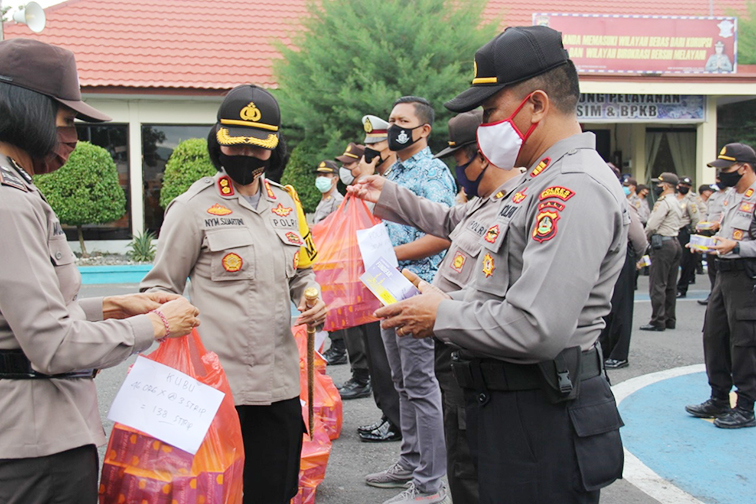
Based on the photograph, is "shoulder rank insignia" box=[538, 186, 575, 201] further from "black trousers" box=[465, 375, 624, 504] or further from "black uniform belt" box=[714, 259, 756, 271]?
"black uniform belt" box=[714, 259, 756, 271]

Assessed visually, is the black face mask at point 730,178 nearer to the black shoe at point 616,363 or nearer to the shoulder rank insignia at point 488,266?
the black shoe at point 616,363

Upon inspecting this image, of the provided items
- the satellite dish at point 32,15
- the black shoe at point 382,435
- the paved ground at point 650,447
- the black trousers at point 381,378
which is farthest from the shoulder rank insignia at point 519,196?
the satellite dish at point 32,15

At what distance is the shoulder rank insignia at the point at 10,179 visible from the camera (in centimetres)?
194

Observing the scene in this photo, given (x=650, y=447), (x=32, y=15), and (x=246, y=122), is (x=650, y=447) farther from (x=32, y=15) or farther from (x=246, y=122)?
(x=32, y=15)

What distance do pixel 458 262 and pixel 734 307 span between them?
3.21 meters

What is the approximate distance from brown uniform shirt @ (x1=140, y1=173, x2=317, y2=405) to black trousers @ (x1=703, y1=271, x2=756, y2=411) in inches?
150

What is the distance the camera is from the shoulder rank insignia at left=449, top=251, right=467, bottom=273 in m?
3.09

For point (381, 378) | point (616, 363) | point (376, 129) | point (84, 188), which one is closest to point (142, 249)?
point (84, 188)

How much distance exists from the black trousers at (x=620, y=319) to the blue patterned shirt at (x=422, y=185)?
318 cm

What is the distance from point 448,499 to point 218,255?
2141 millimetres

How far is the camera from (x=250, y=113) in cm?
293

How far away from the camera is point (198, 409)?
244cm

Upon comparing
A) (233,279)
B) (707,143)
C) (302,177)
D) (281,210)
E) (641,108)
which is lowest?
(233,279)

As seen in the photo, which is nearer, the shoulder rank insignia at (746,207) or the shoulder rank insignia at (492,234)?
the shoulder rank insignia at (492,234)
